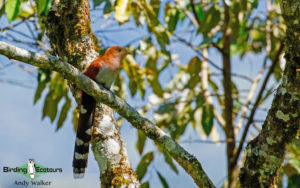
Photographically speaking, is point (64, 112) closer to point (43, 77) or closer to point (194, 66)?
point (43, 77)

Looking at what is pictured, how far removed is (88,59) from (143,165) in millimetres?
1737

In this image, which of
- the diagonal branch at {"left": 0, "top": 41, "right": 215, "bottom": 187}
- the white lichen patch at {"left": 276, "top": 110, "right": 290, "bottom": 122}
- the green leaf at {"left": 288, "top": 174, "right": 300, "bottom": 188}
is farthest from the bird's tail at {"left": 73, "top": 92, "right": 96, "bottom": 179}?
the green leaf at {"left": 288, "top": 174, "right": 300, "bottom": 188}

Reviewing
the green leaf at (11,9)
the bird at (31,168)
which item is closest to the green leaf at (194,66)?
the bird at (31,168)

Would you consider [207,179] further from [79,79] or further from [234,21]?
[234,21]

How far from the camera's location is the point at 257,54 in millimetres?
7961

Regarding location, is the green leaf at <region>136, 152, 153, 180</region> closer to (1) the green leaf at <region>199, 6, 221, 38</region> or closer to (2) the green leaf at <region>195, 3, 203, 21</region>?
(1) the green leaf at <region>199, 6, 221, 38</region>

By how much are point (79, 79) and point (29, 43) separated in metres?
2.34

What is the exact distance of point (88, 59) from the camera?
310 cm

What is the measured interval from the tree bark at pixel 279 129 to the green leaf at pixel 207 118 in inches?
86.5

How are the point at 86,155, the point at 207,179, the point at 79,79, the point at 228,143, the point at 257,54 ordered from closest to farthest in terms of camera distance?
the point at 79,79 < the point at 207,179 < the point at 86,155 < the point at 228,143 < the point at 257,54

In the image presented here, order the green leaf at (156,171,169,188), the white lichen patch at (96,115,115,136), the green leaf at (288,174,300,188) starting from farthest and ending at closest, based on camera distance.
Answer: the green leaf at (156,171,169,188), the green leaf at (288,174,300,188), the white lichen patch at (96,115,115,136)

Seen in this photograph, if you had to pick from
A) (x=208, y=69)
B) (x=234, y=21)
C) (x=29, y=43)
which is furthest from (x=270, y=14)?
(x=29, y=43)

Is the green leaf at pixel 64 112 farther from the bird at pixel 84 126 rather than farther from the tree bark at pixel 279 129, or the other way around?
the tree bark at pixel 279 129

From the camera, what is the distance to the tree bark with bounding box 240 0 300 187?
2.73 meters
